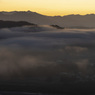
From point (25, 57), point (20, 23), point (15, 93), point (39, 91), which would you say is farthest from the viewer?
point (20, 23)

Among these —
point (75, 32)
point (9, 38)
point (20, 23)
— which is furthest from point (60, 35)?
point (20, 23)

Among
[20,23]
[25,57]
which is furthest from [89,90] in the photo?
[20,23]

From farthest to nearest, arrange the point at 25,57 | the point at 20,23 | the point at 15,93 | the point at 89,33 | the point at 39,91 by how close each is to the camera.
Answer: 1. the point at 20,23
2. the point at 25,57
3. the point at 89,33
4. the point at 39,91
5. the point at 15,93

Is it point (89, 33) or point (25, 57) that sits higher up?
point (89, 33)

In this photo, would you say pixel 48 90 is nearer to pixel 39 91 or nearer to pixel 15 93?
pixel 39 91

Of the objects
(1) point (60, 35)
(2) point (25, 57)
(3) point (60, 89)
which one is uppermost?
(1) point (60, 35)

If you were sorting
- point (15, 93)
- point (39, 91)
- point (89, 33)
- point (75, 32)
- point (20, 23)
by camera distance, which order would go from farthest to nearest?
1. point (20, 23)
2. point (75, 32)
3. point (89, 33)
4. point (39, 91)
5. point (15, 93)

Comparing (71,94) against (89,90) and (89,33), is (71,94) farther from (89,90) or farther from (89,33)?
(89,33)

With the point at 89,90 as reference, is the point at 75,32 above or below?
above

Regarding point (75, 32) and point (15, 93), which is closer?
point (15, 93)
